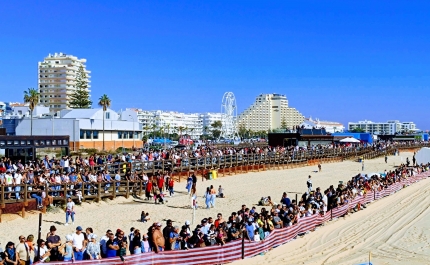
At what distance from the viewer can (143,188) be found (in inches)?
972

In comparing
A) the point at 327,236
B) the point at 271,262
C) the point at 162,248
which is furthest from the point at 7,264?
the point at 327,236

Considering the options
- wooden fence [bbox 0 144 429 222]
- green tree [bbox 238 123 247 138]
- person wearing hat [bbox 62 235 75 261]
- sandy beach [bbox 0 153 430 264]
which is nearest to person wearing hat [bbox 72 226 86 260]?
person wearing hat [bbox 62 235 75 261]

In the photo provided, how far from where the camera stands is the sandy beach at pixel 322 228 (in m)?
13.4

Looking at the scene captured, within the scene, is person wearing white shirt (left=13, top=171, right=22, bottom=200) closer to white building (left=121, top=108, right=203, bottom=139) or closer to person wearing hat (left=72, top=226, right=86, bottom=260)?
person wearing hat (left=72, top=226, right=86, bottom=260)

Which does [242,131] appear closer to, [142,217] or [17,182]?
[17,182]

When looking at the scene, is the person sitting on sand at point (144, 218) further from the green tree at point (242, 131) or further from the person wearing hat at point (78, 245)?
the green tree at point (242, 131)

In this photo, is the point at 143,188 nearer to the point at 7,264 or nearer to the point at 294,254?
the point at 294,254

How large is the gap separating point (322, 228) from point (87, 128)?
39.6 metres

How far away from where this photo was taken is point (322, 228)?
17.0 metres

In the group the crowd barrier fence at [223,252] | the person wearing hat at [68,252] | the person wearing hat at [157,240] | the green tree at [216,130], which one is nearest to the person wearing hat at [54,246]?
the person wearing hat at [68,252]

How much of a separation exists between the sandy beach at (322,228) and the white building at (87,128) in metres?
25.7

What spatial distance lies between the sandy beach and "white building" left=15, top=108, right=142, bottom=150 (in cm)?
2570

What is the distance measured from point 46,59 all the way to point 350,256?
116m

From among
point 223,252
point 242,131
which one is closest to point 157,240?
point 223,252
